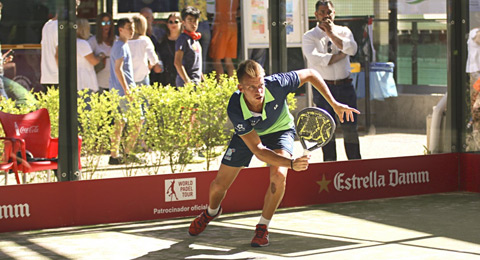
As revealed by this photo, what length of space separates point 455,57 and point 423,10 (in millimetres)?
687

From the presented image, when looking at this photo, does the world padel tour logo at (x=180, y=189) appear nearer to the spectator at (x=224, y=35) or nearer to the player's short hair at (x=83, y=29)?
the spectator at (x=224, y=35)

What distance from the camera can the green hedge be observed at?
8336 millimetres

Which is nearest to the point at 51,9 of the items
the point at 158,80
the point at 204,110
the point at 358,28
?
the point at 158,80

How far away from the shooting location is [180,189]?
27.9 ft

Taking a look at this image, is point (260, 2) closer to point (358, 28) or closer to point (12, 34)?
point (358, 28)

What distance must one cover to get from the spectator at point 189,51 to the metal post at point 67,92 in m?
1.06

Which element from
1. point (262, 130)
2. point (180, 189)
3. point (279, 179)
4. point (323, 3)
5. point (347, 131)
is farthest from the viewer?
point (347, 131)

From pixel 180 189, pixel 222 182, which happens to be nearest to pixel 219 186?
pixel 222 182

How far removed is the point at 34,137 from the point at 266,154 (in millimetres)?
2551

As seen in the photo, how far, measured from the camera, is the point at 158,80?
864cm

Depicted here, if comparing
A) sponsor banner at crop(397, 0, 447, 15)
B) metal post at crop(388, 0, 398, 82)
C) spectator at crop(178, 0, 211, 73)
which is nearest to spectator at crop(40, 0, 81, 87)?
spectator at crop(178, 0, 211, 73)

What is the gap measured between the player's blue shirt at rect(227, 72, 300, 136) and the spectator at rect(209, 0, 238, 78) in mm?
1577

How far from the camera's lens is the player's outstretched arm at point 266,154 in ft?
20.3

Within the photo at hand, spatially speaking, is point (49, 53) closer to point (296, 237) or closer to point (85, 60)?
point (85, 60)
